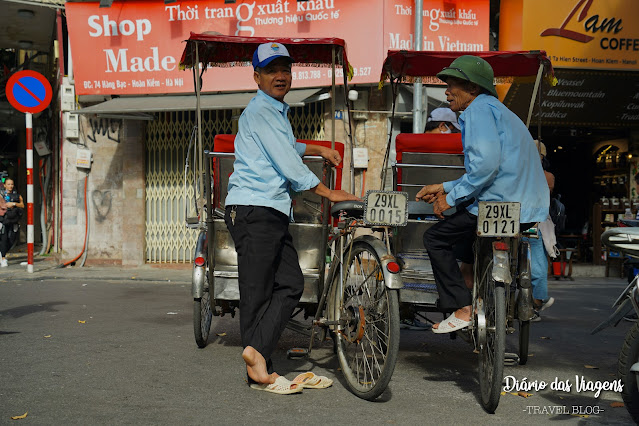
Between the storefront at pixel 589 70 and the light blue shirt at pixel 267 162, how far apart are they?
33.0ft

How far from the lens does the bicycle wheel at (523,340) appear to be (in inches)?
217

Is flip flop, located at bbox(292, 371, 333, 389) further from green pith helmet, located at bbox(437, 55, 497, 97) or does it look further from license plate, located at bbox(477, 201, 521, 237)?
green pith helmet, located at bbox(437, 55, 497, 97)

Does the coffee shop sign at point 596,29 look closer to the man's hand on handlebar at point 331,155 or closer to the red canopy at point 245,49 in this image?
the red canopy at point 245,49

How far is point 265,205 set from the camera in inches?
181

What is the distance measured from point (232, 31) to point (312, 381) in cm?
1079

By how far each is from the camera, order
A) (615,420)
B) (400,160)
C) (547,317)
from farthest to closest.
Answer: (547,317)
(400,160)
(615,420)

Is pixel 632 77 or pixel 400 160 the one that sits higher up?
pixel 632 77

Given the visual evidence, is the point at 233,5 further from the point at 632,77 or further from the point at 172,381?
the point at 172,381

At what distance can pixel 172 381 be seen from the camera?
4848 mm

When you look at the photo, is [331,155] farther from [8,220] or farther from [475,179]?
[8,220]

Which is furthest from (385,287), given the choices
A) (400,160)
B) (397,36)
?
(397,36)

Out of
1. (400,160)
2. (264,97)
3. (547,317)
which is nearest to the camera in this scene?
(264,97)

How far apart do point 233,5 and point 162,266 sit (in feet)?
16.9

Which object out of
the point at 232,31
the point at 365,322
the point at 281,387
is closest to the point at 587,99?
the point at 232,31
